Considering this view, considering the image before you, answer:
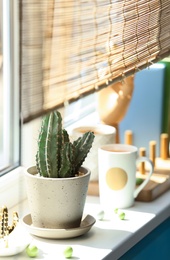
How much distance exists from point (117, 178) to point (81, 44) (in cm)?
46

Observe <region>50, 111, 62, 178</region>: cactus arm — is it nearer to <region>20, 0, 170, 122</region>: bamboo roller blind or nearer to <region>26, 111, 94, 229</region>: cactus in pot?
<region>26, 111, 94, 229</region>: cactus in pot

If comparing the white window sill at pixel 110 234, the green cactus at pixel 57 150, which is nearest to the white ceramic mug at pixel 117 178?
the white window sill at pixel 110 234

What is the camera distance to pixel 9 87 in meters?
2.00

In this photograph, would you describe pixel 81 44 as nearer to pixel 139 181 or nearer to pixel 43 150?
pixel 43 150

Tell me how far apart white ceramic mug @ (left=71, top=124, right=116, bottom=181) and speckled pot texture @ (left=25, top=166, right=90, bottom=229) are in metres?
0.30

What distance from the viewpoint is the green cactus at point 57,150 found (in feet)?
5.63

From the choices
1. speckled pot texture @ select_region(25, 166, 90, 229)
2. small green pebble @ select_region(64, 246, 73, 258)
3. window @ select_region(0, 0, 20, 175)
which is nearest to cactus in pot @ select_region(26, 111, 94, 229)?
speckled pot texture @ select_region(25, 166, 90, 229)

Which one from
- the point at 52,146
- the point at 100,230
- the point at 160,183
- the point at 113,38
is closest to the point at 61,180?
the point at 52,146

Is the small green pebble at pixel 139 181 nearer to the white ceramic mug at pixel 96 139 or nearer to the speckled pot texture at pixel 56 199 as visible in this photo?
the white ceramic mug at pixel 96 139

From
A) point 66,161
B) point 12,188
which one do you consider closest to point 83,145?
point 66,161

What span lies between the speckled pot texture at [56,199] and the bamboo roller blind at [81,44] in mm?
209

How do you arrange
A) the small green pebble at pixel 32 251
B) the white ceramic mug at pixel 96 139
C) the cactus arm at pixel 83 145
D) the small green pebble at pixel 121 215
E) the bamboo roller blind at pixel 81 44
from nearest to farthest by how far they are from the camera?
the bamboo roller blind at pixel 81 44 < the small green pebble at pixel 32 251 < the cactus arm at pixel 83 145 < the small green pebble at pixel 121 215 < the white ceramic mug at pixel 96 139

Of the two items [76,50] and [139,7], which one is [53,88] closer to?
[76,50]

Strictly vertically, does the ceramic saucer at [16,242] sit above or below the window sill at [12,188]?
below
